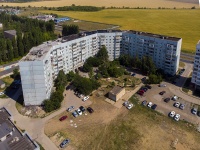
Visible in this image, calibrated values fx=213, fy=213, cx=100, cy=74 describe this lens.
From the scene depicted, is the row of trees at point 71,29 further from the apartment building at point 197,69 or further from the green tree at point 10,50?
the apartment building at point 197,69

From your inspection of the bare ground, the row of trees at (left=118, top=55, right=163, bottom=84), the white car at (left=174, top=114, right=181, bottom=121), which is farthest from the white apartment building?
the white car at (left=174, top=114, right=181, bottom=121)

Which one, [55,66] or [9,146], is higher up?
[55,66]

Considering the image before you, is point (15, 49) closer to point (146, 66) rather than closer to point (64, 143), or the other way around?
point (146, 66)

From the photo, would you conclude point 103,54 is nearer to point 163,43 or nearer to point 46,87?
point 163,43

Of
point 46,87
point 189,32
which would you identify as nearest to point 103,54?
point 46,87

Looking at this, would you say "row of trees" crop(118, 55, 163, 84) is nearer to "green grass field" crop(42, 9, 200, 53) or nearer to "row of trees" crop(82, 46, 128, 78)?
"row of trees" crop(82, 46, 128, 78)

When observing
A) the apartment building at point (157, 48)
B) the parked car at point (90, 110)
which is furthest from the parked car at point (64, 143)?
the apartment building at point (157, 48)

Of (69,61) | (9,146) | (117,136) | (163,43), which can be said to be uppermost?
Result: (163,43)
